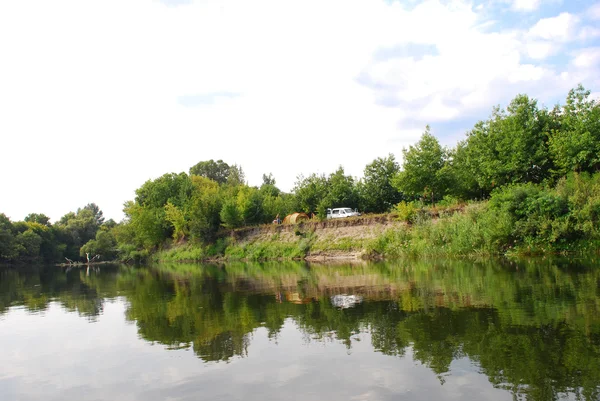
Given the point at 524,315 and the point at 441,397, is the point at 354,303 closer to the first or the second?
the point at 524,315

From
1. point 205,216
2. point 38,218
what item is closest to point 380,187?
point 205,216

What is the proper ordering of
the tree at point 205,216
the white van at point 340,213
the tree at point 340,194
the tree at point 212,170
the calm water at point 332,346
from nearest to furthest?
the calm water at point 332,346 < the white van at point 340,213 < the tree at point 340,194 < the tree at point 205,216 < the tree at point 212,170

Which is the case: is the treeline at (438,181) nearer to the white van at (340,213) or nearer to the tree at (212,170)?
the white van at (340,213)

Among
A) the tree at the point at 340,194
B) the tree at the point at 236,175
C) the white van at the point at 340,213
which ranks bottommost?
the white van at the point at 340,213

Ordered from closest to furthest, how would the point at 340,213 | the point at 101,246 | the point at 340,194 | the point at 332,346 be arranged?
the point at 332,346, the point at 340,213, the point at 340,194, the point at 101,246

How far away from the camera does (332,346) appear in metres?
10.5

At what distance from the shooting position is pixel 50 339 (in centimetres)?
1400

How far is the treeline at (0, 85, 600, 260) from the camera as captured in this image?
36625mm

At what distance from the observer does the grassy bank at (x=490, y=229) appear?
30344mm

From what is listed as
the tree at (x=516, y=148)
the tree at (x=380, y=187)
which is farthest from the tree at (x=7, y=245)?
the tree at (x=516, y=148)

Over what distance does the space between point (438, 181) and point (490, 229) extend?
1353 cm

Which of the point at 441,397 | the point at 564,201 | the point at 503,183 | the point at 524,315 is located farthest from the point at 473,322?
the point at 503,183

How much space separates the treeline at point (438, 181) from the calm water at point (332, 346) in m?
20.5

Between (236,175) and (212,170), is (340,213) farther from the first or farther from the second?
(212,170)
